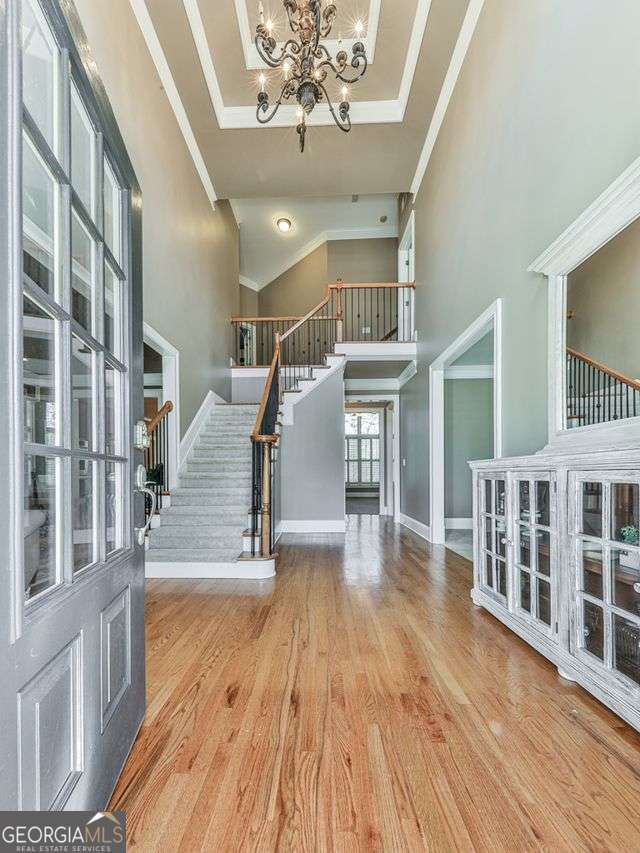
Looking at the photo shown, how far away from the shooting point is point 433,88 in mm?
4715

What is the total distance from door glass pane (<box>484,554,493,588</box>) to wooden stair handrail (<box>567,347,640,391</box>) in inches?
55.6

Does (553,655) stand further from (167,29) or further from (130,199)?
(167,29)

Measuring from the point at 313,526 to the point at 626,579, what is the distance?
212 inches

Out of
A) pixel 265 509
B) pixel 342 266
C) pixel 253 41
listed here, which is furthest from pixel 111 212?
pixel 342 266

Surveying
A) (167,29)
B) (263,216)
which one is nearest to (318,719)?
(167,29)

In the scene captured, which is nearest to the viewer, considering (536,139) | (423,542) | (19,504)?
(19,504)

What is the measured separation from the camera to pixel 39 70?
1.08m

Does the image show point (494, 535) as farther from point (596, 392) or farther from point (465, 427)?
point (465, 427)

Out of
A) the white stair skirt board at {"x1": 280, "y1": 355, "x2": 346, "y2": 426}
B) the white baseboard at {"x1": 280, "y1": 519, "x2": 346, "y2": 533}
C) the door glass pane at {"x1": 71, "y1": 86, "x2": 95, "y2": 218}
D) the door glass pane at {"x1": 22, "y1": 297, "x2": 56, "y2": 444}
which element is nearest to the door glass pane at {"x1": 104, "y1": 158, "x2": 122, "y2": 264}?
the door glass pane at {"x1": 71, "y1": 86, "x2": 95, "y2": 218}

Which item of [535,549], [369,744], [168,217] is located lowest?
[369,744]

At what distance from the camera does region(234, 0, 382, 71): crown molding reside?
4.21 meters

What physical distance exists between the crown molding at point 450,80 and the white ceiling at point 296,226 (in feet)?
10.0

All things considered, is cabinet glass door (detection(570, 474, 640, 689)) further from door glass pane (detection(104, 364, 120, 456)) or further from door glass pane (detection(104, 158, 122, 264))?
door glass pane (detection(104, 158, 122, 264))

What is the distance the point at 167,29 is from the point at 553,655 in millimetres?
5794
